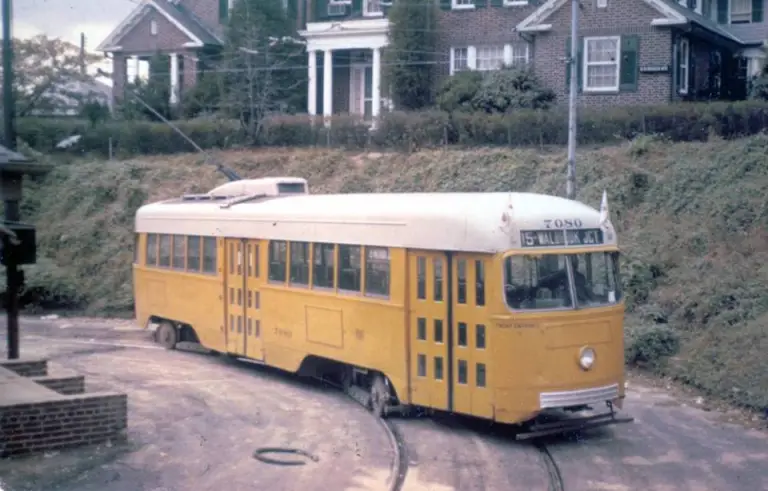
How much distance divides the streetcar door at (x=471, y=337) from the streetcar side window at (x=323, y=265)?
9.70ft

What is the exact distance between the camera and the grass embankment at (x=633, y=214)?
15.7 meters

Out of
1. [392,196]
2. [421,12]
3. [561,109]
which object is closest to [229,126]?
[421,12]

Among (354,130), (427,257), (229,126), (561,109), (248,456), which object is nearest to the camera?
(248,456)

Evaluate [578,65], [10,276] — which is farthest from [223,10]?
[10,276]

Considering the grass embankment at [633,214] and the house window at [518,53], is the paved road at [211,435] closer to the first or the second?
the grass embankment at [633,214]

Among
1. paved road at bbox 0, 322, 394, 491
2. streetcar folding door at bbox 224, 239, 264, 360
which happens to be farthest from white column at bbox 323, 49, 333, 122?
streetcar folding door at bbox 224, 239, 264, 360

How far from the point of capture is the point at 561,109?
2634cm

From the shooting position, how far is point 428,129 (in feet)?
91.4

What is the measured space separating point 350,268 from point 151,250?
768 centimetres

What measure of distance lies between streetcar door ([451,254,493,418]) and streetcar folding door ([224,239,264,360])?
208 inches

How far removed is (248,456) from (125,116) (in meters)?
25.9

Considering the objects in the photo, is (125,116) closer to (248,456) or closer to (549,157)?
(549,157)

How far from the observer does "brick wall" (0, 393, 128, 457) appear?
1038 centimetres

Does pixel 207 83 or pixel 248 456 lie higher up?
pixel 207 83
